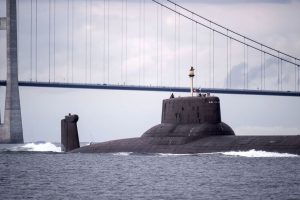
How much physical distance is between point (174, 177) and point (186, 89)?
39694 millimetres

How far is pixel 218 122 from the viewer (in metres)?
58.8

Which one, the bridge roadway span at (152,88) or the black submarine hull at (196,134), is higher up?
the bridge roadway span at (152,88)

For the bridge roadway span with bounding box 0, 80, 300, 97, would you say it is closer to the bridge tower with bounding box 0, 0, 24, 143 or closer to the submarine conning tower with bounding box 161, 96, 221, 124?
the bridge tower with bounding box 0, 0, 24, 143

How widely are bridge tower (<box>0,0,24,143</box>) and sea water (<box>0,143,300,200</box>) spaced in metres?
35.8

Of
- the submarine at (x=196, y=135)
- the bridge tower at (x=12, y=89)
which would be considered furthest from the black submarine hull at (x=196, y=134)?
the bridge tower at (x=12, y=89)

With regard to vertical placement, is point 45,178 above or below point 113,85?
below

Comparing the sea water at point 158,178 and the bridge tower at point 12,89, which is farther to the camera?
the bridge tower at point 12,89

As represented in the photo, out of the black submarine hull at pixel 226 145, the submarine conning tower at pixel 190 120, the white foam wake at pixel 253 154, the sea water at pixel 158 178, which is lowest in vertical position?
the sea water at pixel 158 178

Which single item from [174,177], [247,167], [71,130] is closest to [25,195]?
[174,177]

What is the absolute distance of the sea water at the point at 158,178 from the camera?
124ft

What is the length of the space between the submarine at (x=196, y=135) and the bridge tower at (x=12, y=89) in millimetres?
39912

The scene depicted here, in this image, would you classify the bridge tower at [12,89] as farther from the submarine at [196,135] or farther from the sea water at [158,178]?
the submarine at [196,135]

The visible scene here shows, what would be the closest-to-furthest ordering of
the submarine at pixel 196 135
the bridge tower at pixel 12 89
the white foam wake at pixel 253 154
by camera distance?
the white foam wake at pixel 253 154
the submarine at pixel 196 135
the bridge tower at pixel 12 89

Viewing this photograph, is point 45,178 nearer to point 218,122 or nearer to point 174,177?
point 174,177
